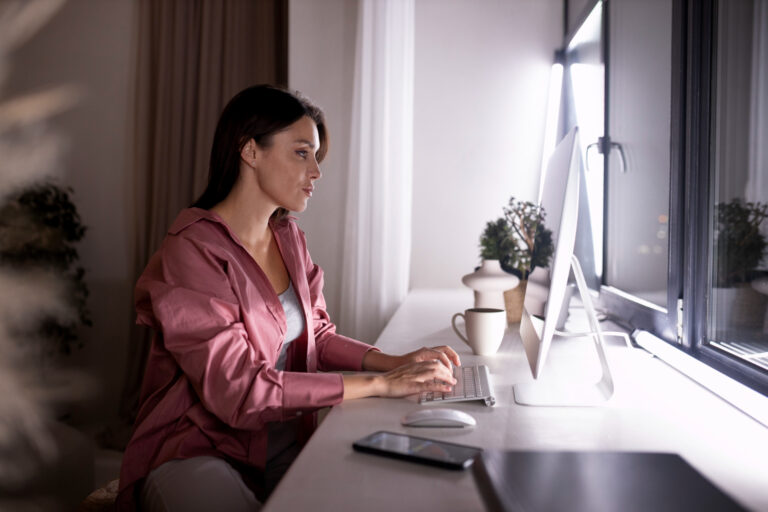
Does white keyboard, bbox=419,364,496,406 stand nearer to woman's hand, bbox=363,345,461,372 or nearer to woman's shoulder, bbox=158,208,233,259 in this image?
woman's hand, bbox=363,345,461,372

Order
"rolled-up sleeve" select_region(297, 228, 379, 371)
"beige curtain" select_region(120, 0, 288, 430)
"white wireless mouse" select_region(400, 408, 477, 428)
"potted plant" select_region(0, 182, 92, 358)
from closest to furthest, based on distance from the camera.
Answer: "white wireless mouse" select_region(400, 408, 477, 428) < "rolled-up sleeve" select_region(297, 228, 379, 371) < "potted plant" select_region(0, 182, 92, 358) < "beige curtain" select_region(120, 0, 288, 430)

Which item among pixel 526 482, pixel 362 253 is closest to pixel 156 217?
pixel 362 253

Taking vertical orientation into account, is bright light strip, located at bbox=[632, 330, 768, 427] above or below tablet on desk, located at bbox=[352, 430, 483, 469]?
above

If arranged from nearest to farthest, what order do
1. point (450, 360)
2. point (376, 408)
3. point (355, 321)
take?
point (376, 408) → point (450, 360) → point (355, 321)

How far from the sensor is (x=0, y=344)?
108 inches

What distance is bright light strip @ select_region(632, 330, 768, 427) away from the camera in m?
0.96

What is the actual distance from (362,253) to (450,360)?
1361mm

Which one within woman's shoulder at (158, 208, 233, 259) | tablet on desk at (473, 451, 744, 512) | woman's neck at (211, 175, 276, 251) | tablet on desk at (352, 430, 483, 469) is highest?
woman's neck at (211, 175, 276, 251)

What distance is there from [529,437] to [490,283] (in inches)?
35.1

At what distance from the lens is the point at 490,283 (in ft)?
5.73

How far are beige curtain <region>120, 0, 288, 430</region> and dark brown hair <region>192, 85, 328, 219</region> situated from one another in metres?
1.69

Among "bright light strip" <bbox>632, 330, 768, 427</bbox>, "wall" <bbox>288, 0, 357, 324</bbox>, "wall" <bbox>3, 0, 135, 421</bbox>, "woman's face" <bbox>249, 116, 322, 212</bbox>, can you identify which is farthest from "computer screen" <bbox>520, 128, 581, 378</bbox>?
"wall" <bbox>3, 0, 135, 421</bbox>

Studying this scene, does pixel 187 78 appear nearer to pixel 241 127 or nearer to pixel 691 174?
pixel 241 127

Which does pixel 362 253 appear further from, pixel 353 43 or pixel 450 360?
pixel 450 360
